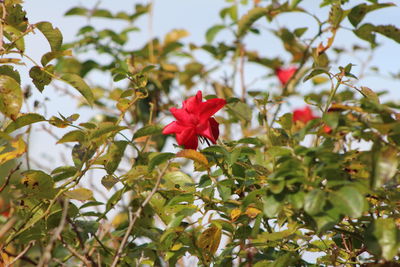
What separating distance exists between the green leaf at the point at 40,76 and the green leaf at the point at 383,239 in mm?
682

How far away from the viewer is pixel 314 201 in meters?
0.79

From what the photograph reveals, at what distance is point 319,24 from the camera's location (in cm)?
173

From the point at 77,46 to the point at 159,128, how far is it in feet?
4.94

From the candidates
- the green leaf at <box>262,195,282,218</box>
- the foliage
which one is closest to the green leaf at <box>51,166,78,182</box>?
the foliage

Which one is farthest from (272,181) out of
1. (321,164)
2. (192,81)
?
(192,81)

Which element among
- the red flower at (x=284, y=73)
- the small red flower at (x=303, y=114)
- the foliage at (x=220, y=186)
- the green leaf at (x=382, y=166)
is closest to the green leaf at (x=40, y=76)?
the foliage at (x=220, y=186)

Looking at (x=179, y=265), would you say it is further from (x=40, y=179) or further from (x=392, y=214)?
(x=392, y=214)

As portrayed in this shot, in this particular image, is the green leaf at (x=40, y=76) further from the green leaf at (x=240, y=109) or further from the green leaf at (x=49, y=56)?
the green leaf at (x=240, y=109)

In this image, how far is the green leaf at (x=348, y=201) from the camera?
0.76 metres

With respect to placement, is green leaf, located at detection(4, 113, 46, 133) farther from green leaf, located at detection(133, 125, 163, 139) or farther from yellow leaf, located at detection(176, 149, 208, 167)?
yellow leaf, located at detection(176, 149, 208, 167)

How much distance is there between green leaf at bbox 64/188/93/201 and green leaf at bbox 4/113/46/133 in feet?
0.50

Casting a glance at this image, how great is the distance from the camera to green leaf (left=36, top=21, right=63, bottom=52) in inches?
46.6

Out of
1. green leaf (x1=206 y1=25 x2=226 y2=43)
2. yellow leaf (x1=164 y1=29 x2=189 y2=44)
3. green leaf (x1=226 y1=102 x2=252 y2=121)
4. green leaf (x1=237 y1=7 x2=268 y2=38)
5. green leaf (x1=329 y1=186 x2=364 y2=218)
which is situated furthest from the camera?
yellow leaf (x1=164 y1=29 x2=189 y2=44)

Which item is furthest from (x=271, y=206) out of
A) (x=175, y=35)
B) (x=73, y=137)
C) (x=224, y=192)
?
(x=175, y=35)
